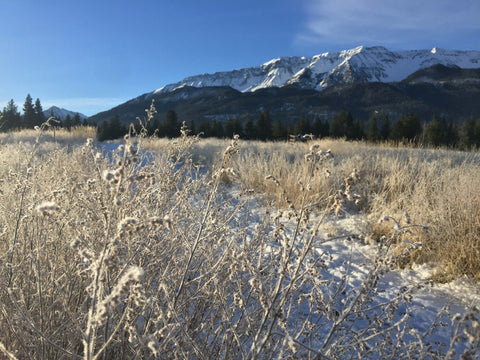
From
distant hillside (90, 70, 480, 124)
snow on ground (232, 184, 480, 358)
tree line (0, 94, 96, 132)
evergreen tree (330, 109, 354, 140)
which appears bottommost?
snow on ground (232, 184, 480, 358)

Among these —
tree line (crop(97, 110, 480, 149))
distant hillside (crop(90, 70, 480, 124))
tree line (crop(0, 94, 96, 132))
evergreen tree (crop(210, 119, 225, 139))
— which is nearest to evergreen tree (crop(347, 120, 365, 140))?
tree line (crop(97, 110, 480, 149))

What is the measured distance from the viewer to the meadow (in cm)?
97

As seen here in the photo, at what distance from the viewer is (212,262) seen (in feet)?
6.32

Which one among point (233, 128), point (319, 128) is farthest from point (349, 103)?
point (233, 128)

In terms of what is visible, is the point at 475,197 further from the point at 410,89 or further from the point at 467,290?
the point at 410,89

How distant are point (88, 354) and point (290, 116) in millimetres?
110153

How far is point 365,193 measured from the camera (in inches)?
199

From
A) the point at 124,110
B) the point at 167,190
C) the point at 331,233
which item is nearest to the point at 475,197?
the point at 331,233

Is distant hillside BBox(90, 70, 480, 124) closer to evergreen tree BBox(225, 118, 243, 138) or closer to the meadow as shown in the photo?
evergreen tree BBox(225, 118, 243, 138)

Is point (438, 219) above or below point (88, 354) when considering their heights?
below

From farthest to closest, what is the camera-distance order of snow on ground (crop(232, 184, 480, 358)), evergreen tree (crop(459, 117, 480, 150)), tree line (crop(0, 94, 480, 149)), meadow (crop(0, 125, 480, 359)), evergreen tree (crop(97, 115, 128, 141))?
1. evergreen tree (crop(459, 117, 480, 150))
2. tree line (crop(0, 94, 480, 149))
3. evergreen tree (crop(97, 115, 128, 141))
4. snow on ground (crop(232, 184, 480, 358))
5. meadow (crop(0, 125, 480, 359))

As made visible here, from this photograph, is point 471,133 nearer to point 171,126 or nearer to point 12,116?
point 171,126

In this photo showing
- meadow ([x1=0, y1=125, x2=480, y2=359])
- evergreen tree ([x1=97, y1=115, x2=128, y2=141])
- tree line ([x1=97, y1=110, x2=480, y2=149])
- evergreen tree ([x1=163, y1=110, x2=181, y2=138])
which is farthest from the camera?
evergreen tree ([x1=163, y1=110, x2=181, y2=138])

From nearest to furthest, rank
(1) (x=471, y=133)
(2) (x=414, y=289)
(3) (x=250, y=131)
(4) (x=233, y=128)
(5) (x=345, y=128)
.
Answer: (2) (x=414, y=289)
(1) (x=471, y=133)
(4) (x=233, y=128)
(5) (x=345, y=128)
(3) (x=250, y=131)
